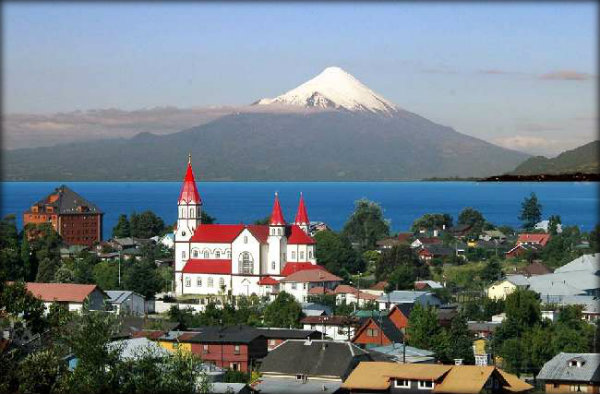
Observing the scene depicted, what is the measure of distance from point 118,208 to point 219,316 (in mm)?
82080

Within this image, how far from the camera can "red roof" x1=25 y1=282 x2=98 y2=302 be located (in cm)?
2625

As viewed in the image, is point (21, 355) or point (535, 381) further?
point (535, 381)

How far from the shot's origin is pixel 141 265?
32938 millimetres

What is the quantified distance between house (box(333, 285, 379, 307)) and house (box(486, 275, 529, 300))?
2907 mm

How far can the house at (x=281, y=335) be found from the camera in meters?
19.8

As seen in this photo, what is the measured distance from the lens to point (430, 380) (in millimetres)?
13180

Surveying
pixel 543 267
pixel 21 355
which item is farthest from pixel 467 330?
pixel 543 267

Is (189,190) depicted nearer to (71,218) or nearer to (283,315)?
(283,315)

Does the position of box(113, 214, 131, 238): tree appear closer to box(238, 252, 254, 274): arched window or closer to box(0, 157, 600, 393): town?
box(0, 157, 600, 393): town

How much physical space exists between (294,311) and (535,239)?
73.4ft

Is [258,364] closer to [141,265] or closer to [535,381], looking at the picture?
[535,381]

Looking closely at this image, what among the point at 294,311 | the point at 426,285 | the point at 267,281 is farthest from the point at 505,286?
the point at 267,281

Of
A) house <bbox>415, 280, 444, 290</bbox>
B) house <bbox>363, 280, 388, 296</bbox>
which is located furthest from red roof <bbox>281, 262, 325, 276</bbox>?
house <bbox>415, 280, 444, 290</bbox>

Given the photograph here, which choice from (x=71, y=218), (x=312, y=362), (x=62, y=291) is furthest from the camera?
(x=71, y=218)
